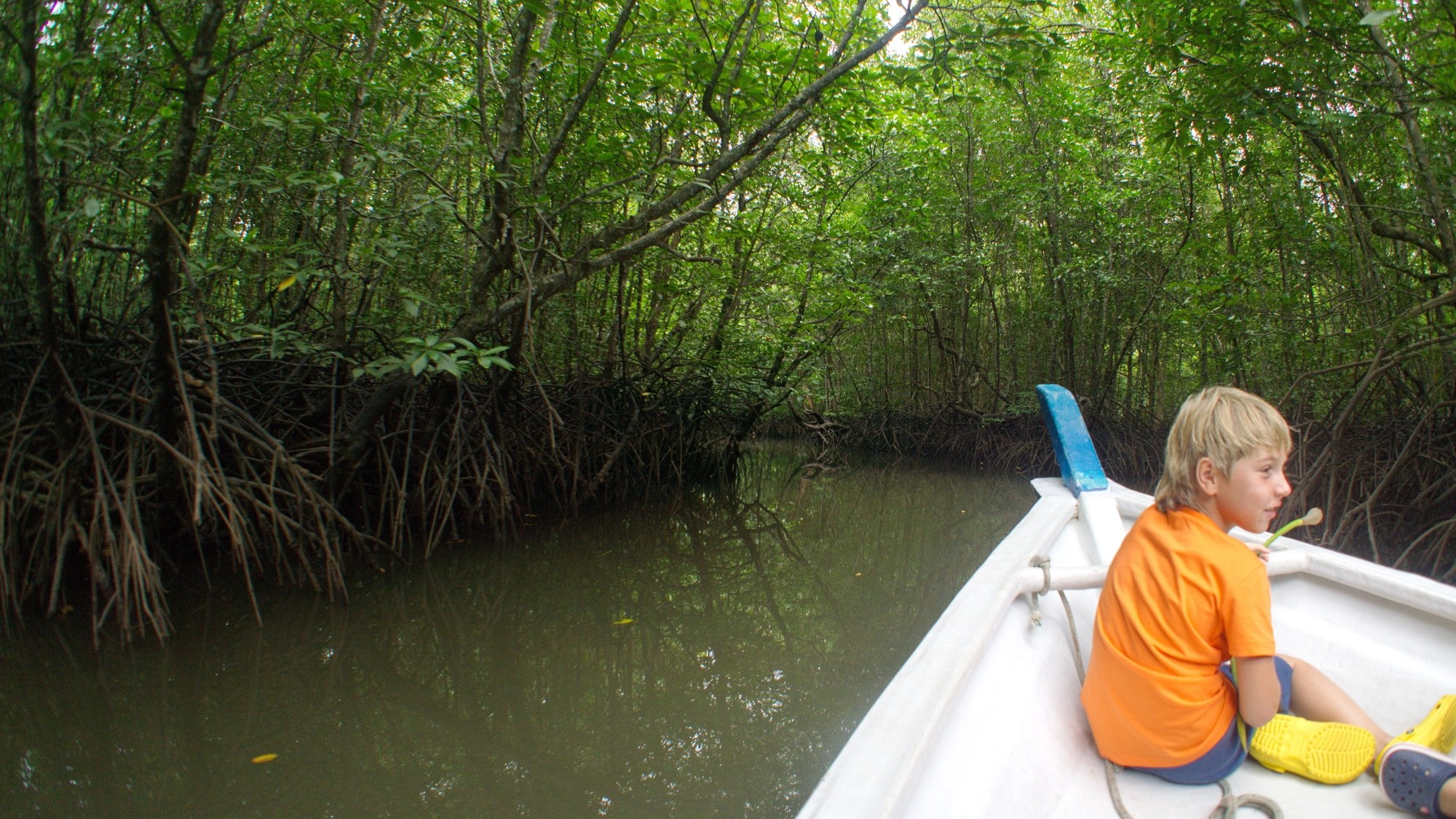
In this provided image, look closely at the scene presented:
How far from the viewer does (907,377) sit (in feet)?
41.6

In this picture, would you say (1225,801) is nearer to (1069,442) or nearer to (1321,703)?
(1321,703)

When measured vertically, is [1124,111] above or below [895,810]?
above

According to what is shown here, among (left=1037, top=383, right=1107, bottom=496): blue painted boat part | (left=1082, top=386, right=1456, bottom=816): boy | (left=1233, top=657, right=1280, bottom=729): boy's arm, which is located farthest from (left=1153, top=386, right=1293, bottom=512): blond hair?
(left=1037, top=383, right=1107, bottom=496): blue painted boat part

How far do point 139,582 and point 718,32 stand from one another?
177 inches

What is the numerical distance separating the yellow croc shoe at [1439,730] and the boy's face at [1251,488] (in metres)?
0.41

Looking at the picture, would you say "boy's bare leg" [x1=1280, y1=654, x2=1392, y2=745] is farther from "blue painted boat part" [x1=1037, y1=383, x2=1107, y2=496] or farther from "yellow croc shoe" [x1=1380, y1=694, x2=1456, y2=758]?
"blue painted boat part" [x1=1037, y1=383, x2=1107, y2=496]

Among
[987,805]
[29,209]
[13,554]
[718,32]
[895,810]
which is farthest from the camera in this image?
[718,32]

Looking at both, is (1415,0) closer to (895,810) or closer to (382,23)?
(895,810)

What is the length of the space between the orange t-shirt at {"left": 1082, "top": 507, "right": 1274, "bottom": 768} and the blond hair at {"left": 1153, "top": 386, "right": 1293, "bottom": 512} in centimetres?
4

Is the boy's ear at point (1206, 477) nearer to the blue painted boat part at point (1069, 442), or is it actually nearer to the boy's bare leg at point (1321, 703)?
the boy's bare leg at point (1321, 703)

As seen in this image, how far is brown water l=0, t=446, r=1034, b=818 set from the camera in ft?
5.82

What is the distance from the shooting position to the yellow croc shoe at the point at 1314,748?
113 cm

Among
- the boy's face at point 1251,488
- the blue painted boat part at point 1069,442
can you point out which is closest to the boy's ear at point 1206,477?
the boy's face at point 1251,488

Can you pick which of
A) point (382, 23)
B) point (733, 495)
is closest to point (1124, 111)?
point (733, 495)
